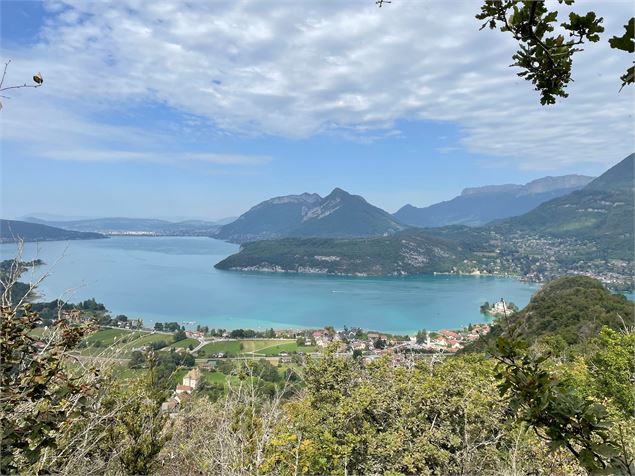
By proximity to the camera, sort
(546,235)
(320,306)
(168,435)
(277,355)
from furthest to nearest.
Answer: (546,235), (320,306), (277,355), (168,435)

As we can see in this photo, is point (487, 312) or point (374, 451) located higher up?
point (374, 451)

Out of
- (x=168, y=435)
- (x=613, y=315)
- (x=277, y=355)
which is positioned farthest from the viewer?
(x=277, y=355)

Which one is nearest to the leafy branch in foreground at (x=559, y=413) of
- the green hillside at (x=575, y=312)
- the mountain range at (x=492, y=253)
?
the green hillside at (x=575, y=312)

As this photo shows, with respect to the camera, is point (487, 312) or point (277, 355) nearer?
point (277, 355)

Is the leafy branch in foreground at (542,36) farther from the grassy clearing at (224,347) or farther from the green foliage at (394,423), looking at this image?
the grassy clearing at (224,347)

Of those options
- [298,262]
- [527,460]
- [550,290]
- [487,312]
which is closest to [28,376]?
[527,460]

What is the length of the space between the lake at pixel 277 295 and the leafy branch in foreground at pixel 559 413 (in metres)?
38.5

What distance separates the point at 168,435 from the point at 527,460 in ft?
16.9

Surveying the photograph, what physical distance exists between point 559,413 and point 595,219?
149 meters

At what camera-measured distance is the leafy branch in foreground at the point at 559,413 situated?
1114 millimetres

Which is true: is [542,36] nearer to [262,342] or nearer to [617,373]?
[617,373]

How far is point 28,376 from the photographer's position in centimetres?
216

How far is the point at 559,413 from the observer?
44.7 inches

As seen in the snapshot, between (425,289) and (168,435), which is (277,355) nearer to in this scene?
(168,435)
